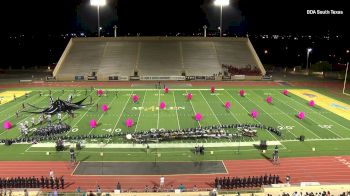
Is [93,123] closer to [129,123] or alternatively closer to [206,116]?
[129,123]

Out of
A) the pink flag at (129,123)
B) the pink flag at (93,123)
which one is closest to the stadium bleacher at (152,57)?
the pink flag at (129,123)

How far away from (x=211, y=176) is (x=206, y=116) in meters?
13.2

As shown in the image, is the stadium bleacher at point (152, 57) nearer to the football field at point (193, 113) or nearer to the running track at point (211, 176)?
the football field at point (193, 113)

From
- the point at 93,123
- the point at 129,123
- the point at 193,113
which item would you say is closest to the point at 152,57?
the point at 193,113

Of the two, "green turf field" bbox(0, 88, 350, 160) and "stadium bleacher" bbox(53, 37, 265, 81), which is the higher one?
"stadium bleacher" bbox(53, 37, 265, 81)

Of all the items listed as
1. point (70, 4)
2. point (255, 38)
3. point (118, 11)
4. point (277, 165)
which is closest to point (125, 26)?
point (118, 11)

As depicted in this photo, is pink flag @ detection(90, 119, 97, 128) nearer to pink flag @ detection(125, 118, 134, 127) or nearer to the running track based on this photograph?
pink flag @ detection(125, 118, 134, 127)

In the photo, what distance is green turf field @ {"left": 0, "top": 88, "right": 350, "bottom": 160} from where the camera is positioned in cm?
2692

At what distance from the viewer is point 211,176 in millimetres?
20953

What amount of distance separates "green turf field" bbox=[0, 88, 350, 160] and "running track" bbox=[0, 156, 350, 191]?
135 cm

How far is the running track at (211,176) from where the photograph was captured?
65.6 ft

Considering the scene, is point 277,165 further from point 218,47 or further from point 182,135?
point 218,47

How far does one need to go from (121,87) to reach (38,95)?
11.6 m

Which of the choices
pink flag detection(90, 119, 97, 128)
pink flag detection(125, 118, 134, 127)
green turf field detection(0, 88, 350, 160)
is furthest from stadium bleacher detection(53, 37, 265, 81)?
pink flag detection(90, 119, 97, 128)
